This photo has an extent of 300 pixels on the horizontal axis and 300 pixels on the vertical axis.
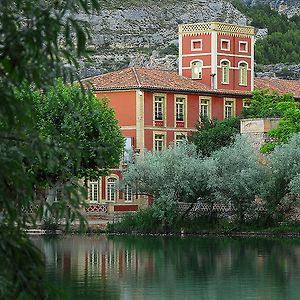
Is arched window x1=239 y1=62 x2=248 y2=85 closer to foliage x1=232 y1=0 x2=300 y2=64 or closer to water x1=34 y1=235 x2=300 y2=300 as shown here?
water x1=34 y1=235 x2=300 y2=300

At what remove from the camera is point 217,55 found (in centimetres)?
8119

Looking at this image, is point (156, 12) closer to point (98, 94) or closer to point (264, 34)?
point (264, 34)

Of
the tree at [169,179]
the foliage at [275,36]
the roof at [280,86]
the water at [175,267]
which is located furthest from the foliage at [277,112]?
the foliage at [275,36]

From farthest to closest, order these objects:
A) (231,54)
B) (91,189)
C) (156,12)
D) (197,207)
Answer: (156,12), (231,54), (91,189), (197,207)

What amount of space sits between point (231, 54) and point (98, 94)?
1040 cm

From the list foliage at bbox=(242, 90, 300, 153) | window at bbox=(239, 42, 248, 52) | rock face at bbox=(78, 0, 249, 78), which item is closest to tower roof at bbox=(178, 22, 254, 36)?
window at bbox=(239, 42, 248, 52)

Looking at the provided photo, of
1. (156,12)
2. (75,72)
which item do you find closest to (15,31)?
(75,72)

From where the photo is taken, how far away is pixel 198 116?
79562 mm

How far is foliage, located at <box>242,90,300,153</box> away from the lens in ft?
218

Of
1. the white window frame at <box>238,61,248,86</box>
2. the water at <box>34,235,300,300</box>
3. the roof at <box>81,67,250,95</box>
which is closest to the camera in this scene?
the water at <box>34,235,300,300</box>

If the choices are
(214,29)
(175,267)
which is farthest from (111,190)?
(175,267)

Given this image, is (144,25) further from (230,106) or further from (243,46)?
(230,106)

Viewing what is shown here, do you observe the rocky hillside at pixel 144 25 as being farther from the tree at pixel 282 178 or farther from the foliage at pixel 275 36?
the tree at pixel 282 178

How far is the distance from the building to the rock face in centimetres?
4684
